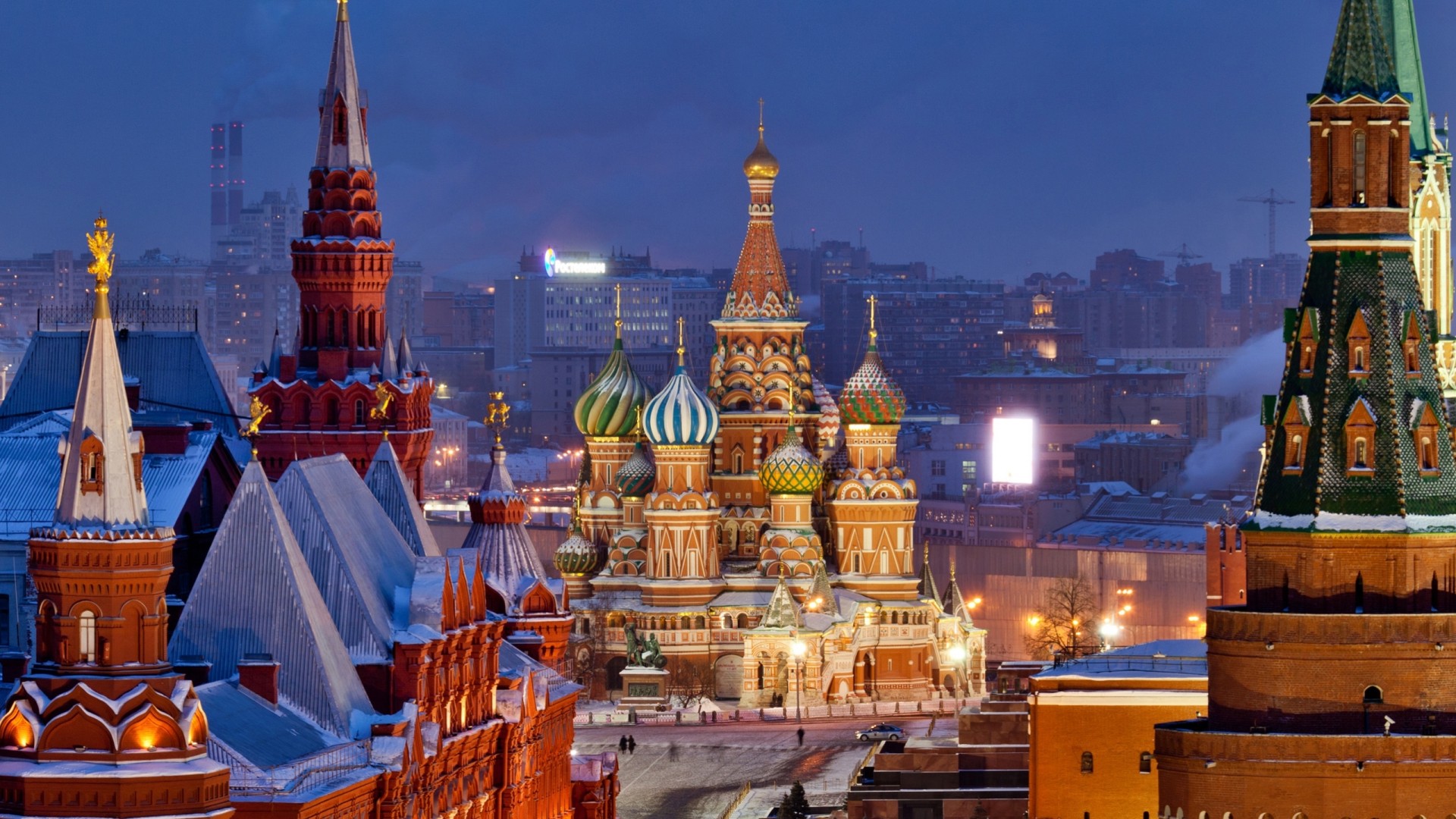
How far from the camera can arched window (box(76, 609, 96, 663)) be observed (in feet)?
176

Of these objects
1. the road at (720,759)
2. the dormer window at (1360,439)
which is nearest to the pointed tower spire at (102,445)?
the dormer window at (1360,439)

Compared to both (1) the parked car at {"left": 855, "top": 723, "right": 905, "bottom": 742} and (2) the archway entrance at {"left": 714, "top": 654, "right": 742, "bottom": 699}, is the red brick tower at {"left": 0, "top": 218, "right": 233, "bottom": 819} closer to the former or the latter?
(1) the parked car at {"left": 855, "top": 723, "right": 905, "bottom": 742}

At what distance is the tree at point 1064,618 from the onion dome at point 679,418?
12.5 m

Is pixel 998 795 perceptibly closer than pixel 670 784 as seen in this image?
Yes

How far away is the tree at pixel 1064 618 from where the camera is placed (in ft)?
438

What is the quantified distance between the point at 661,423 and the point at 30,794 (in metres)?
72.4

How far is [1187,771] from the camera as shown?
56.1 metres

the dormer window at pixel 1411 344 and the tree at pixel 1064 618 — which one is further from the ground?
the dormer window at pixel 1411 344

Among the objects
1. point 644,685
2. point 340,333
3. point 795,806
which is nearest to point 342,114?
point 340,333

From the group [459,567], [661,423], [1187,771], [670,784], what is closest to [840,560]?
[661,423]

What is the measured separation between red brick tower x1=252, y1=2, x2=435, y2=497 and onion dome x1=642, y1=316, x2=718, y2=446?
108 feet

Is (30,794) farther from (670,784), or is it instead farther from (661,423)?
(661,423)

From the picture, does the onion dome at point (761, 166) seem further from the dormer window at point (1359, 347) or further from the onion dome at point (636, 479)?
the dormer window at point (1359, 347)

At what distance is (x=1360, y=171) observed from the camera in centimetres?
5756
